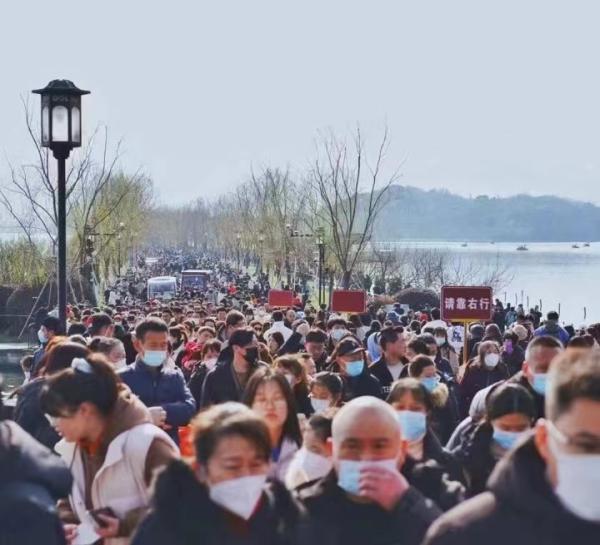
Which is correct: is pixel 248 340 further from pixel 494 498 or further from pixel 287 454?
pixel 494 498

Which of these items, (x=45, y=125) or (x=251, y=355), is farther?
(x=45, y=125)

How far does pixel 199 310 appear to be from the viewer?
88.9ft

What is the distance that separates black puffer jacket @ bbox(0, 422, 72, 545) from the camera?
13.6 feet

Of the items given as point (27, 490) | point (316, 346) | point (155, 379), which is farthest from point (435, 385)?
point (27, 490)

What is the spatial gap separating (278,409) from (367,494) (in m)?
2.24

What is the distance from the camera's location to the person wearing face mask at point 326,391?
8.05m

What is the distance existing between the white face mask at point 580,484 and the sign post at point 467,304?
51.3ft

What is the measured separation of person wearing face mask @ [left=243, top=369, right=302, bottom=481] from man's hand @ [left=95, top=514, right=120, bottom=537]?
49.9 inches

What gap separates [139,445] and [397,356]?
237 inches

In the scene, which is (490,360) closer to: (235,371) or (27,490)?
(235,371)

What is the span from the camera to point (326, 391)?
8062mm

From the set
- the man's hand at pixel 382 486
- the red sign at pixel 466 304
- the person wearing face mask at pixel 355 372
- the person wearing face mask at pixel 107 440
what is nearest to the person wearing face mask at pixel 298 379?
the person wearing face mask at pixel 355 372

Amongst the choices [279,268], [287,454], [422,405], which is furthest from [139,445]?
[279,268]

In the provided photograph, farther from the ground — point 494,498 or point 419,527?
point 494,498
